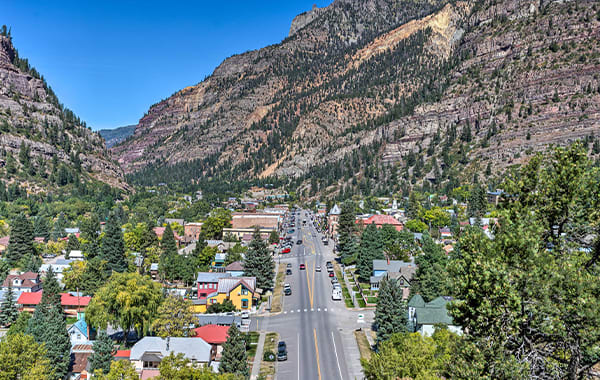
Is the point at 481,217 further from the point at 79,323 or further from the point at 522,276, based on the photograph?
the point at 522,276

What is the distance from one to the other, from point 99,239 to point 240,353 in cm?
7401

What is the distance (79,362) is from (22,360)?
11.5 m

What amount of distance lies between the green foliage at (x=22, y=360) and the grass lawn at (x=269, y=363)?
19.5 m

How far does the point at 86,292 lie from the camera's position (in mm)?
73625

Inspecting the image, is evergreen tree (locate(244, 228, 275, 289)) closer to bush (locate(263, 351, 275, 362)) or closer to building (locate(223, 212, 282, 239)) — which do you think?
bush (locate(263, 351, 275, 362))

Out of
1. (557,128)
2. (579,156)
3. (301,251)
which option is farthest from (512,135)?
(579,156)

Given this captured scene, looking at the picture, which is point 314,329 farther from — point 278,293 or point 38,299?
point 38,299

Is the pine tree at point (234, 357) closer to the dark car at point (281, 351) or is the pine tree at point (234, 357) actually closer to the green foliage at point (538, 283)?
the dark car at point (281, 351)

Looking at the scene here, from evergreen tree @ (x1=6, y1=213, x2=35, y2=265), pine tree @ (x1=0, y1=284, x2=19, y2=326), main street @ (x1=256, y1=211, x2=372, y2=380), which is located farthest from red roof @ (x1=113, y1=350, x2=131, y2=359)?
evergreen tree @ (x1=6, y1=213, x2=35, y2=265)

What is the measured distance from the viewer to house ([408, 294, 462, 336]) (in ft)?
168

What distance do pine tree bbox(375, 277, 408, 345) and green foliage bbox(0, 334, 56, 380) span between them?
3269cm

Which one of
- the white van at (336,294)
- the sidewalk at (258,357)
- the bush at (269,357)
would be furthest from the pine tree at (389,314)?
the white van at (336,294)

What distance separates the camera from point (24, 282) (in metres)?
74.2

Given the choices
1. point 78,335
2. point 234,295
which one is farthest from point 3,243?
point 234,295
